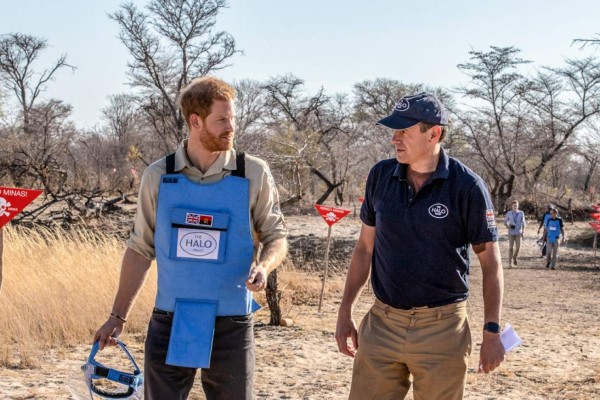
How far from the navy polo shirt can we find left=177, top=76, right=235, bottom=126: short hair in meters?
0.69

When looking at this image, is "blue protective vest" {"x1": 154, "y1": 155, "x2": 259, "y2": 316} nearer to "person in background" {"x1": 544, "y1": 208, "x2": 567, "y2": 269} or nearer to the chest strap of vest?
the chest strap of vest

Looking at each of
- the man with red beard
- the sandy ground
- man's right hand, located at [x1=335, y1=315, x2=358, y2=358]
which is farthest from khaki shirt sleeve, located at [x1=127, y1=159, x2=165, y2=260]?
the sandy ground

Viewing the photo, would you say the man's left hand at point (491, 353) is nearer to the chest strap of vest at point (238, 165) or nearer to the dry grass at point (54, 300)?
the chest strap of vest at point (238, 165)

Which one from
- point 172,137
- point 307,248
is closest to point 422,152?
point 307,248

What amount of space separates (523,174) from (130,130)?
73.6ft

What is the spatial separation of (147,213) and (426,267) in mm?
971

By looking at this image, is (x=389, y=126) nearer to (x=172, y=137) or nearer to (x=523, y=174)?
(x=172, y=137)

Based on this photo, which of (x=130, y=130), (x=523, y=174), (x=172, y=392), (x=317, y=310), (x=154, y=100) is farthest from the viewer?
(x=130, y=130)

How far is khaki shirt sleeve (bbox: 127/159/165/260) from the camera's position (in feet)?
8.84

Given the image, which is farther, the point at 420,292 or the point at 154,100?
the point at 154,100

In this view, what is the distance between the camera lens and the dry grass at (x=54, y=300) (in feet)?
20.5

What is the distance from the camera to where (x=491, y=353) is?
109 inches

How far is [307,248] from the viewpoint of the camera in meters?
16.5

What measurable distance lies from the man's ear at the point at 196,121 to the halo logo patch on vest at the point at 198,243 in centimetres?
35
